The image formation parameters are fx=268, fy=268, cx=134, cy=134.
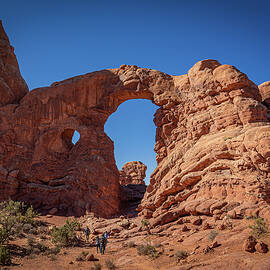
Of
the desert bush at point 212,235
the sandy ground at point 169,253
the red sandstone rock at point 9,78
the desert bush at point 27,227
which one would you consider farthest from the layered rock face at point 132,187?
the red sandstone rock at point 9,78

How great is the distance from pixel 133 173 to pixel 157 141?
71.3ft

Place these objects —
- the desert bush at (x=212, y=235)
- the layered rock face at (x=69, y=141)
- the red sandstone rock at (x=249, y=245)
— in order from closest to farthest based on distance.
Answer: the red sandstone rock at (x=249, y=245) < the desert bush at (x=212, y=235) < the layered rock face at (x=69, y=141)

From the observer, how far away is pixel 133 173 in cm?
4594

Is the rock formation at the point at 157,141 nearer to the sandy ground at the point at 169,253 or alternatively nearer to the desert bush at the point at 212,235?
the sandy ground at the point at 169,253

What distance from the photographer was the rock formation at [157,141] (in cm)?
1557

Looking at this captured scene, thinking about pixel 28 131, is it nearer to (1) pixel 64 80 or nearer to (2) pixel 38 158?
(2) pixel 38 158

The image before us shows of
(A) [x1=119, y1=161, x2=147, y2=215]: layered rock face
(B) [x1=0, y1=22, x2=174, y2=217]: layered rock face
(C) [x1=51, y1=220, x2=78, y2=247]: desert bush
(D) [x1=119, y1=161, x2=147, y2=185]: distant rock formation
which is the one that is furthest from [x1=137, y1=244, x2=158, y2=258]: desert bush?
(D) [x1=119, y1=161, x2=147, y2=185]: distant rock formation

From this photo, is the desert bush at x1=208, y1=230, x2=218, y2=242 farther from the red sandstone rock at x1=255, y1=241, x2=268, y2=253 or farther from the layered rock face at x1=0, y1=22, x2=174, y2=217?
the layered rock face at x1=0, y1=22, x2=174, y2=217

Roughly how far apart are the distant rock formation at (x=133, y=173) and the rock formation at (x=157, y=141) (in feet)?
53.2

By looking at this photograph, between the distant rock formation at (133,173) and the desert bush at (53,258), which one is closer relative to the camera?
the desert bush at (53,258)

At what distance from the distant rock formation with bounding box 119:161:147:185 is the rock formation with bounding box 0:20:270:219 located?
16208mm

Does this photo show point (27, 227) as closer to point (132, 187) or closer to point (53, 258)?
point (53, 258)

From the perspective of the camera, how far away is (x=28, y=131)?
29.3 meters

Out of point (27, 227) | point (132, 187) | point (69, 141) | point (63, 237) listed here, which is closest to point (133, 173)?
point (132, 187)
